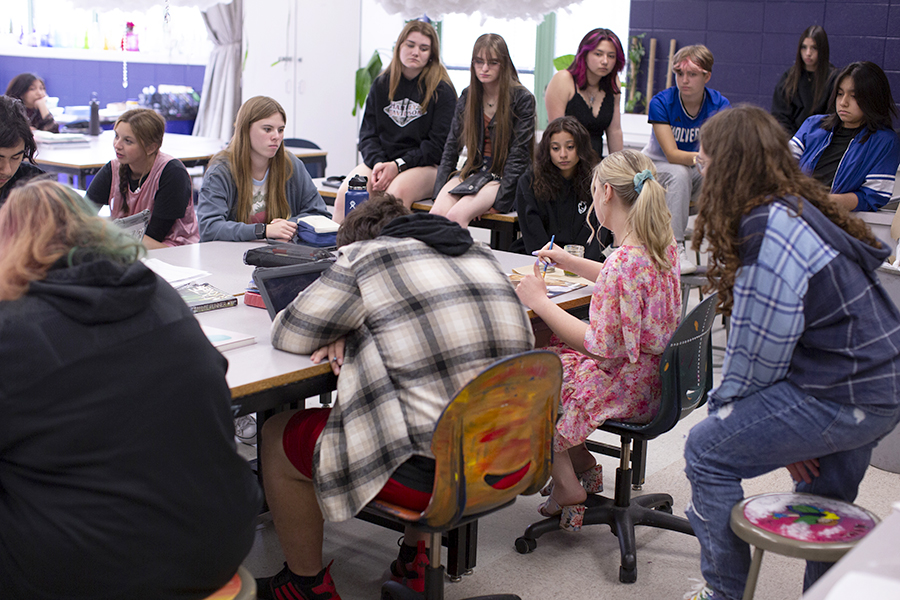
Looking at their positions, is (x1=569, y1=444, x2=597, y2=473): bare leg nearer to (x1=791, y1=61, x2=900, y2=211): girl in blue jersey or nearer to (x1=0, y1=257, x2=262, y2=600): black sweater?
(x1=0, y1=257, x2=262, y2=600): black sweater

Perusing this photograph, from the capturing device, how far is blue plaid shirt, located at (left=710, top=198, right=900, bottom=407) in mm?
1749

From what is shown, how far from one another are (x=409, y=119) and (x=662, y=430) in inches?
113

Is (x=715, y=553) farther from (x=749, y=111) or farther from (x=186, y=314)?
(x=186, y=314)

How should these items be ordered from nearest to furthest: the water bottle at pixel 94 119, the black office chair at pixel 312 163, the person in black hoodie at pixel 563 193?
the person in black hoodie at pixel 563 193, the black office chair at pixel 312 163, the water bottle at pixel 94 119

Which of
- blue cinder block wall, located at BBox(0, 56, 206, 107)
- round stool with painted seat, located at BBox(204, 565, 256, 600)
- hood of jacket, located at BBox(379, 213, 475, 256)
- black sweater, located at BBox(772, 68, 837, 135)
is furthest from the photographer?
blue cinder block wall, located at BBox(0, 56, 206, 107)

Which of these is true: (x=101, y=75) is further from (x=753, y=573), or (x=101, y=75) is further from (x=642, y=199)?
(x=753, y=573)

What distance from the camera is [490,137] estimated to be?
4488 millimetres

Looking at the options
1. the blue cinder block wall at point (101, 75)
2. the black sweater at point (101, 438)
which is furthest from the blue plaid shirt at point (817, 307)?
the blue cinder block wall at point (101, 75)

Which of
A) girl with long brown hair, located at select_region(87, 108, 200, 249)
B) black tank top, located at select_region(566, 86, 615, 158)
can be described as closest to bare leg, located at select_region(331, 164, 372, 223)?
girl with long brown hair, located at select_region(87, 108, 200, 249)

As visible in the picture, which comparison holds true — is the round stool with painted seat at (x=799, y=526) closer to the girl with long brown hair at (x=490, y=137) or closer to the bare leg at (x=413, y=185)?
the girl with long brown hair at (x=490, y=137)

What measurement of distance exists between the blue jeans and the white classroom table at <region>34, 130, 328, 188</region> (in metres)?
3.63

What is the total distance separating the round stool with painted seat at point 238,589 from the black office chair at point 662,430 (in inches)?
46.2

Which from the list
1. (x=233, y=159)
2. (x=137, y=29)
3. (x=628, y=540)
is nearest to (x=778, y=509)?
(x=628, y=540)

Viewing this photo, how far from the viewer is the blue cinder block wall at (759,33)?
5.83 metres
